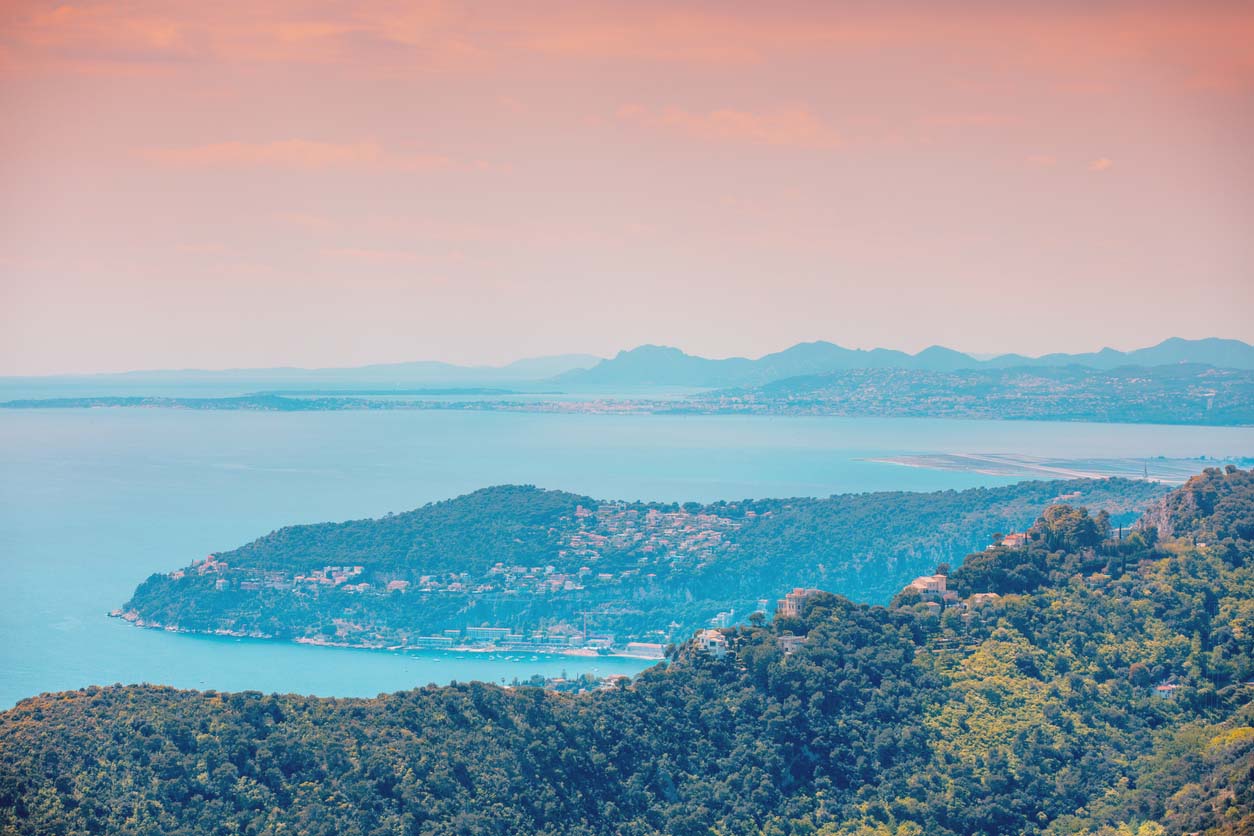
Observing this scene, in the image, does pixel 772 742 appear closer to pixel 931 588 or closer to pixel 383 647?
pixel 931 588

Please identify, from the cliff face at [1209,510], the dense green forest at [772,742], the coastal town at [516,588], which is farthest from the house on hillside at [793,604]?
the coastal town at [516,588]

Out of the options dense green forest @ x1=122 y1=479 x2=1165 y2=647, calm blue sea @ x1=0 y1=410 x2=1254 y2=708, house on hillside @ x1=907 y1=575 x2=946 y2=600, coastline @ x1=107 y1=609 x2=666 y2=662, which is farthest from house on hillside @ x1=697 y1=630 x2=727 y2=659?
dense green forest @ x1=122 y1=479 x2=1165 y2=647

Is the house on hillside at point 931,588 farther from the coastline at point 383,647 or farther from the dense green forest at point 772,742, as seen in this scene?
the coastline at point 383,647

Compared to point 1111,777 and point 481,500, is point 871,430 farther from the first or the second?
point 1111,777

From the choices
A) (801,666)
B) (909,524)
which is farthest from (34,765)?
(909,524)

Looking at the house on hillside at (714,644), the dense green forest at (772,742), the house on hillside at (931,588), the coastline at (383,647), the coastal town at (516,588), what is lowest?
the coastline at (383,647)

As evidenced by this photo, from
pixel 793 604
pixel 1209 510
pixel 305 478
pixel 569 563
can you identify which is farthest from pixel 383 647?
pixel 305 478
